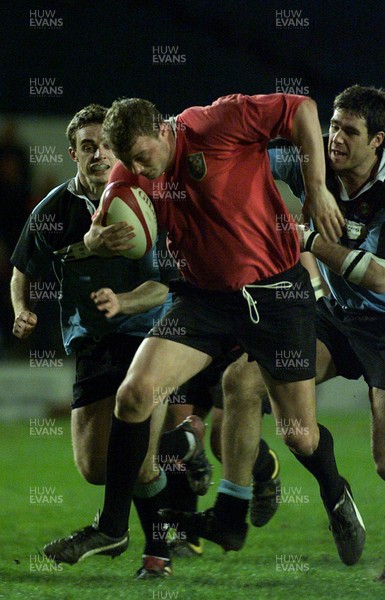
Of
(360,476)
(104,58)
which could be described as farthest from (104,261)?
(104,58)

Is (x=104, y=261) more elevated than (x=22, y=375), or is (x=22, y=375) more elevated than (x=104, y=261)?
(x=104, y=261)

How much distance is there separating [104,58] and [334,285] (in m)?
7.65

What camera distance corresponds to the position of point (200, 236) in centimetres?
407

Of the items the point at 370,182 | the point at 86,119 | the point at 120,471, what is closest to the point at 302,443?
the point at 120,471

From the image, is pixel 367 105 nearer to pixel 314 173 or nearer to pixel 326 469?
pixel 314 173

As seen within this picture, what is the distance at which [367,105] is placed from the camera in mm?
4715

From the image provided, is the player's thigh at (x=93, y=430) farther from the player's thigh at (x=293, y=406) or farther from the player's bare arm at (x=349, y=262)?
the player's bare arm at (x=349, y=262)

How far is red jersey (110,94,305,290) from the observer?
398 cm

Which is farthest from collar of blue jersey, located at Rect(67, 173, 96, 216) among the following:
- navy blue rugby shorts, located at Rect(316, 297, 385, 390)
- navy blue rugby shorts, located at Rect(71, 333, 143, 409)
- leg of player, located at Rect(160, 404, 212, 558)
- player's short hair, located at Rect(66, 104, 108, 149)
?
navy blue rugby shorts, located at Rect(316, 297, 385, 390)

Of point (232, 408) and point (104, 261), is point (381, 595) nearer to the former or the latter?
point (232, 408)

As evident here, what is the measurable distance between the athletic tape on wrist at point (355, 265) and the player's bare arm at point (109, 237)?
3.10ft

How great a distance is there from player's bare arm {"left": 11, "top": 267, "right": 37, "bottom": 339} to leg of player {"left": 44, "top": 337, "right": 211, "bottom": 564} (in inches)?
27.3

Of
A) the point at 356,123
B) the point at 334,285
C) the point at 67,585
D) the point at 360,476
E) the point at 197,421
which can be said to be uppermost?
the point at 356,123

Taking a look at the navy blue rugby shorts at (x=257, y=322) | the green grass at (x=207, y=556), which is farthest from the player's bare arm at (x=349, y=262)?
the green grass at (x=207, y=556)
